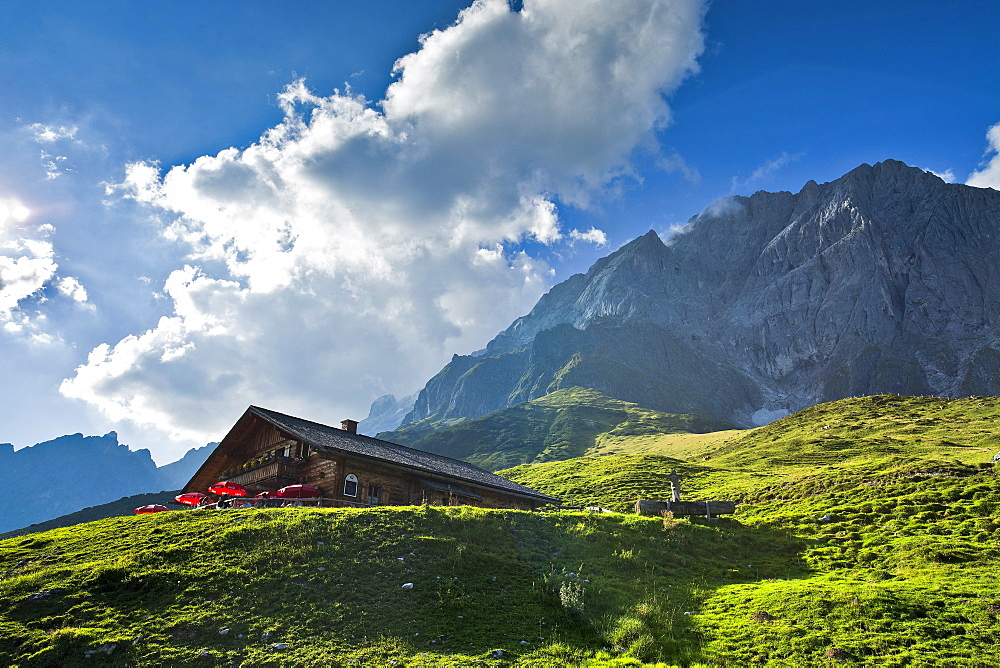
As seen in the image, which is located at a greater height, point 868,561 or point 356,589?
point 356,589

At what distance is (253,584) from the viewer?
18.7 metres

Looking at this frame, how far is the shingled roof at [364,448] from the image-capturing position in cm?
3653

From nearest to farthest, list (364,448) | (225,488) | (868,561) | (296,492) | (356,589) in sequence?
(356,589) → (868,561) → (296,492) → (225,488) → (364,448)

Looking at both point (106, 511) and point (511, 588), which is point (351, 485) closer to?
point (511, 588)

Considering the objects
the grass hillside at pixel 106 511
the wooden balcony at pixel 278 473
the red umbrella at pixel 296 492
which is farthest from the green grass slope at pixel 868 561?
the grass hillside at pixel 106 511

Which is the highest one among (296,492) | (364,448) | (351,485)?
(364,448)

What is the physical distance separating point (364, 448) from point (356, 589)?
20.8 m

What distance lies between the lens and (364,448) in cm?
3903

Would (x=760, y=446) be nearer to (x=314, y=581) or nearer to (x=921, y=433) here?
(x=921, y=433)

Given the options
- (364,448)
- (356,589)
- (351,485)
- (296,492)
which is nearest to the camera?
(356,589)

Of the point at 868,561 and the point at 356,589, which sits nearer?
the point at 356,589

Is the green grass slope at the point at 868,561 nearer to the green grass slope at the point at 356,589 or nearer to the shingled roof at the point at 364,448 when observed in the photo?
the green grass slope at the point at 356,589

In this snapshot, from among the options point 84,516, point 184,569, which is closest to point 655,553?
point 184,569

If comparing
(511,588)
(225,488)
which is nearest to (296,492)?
(225,488)
